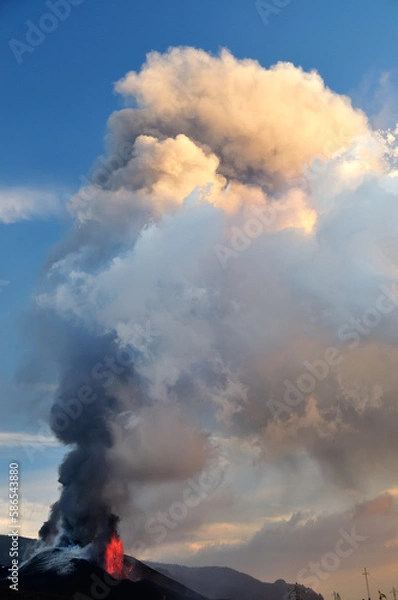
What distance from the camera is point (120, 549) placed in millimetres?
184125

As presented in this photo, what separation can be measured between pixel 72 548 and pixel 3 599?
128 ft

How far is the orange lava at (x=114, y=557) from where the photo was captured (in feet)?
587

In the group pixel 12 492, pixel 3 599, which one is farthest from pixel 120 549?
pixel 12 492

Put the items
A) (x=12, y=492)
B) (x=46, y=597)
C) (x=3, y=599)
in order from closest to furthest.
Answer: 1. (x=12, y=492)
2. (x=3, y=599)
3. (x=46, y=597)

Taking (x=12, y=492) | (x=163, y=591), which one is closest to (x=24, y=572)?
(x=163, y=591)

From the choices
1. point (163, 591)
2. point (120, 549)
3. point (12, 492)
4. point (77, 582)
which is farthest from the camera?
point (163, 591)

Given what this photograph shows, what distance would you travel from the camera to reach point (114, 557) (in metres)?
182

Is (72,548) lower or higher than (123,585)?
higher

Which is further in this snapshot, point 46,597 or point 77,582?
point 77,582

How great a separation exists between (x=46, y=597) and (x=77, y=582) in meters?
16.9

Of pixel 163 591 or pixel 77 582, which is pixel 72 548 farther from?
pixel 163 591

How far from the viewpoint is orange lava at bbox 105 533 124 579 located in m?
179

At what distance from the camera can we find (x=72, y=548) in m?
180

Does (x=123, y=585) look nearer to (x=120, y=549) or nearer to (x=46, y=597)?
(x=120, y=549)
